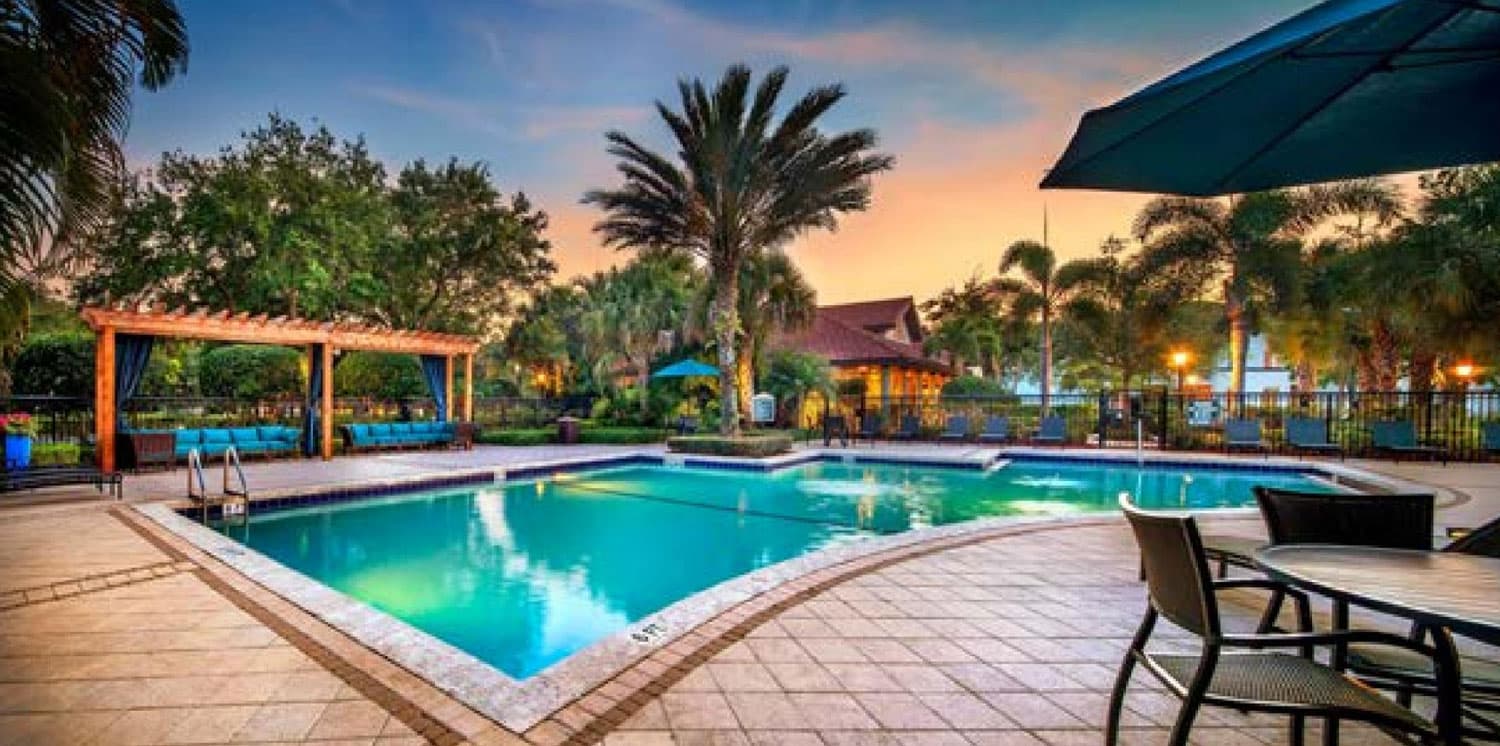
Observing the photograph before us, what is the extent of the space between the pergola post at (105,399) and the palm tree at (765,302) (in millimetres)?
11068

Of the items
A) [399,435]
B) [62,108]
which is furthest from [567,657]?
[399,435]

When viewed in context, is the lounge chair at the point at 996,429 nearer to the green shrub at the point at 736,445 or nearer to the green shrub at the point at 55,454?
the green shrub at the point at 736,445

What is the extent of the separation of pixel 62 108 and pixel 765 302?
44.9ft

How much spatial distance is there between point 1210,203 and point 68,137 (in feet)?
71.6

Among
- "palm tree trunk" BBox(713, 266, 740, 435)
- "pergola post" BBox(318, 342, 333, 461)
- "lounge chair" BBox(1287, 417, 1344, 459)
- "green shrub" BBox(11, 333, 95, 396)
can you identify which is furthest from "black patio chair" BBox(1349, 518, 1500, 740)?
"green shrub" BBox(11, 333, 95, 396)

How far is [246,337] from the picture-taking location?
36.8 feet

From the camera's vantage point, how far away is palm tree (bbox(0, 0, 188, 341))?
2.20 meters

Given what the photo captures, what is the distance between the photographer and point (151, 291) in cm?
1689

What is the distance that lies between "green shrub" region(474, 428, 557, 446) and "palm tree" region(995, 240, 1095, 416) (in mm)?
15913

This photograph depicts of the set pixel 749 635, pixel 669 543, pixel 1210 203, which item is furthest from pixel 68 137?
pixel 1210 203

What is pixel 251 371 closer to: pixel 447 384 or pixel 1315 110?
pixel 447 384

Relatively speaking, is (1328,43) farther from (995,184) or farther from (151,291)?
(151,291)

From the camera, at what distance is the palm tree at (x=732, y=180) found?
1270 cm

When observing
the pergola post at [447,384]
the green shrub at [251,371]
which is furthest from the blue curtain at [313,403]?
the green shrub at [251,371]
